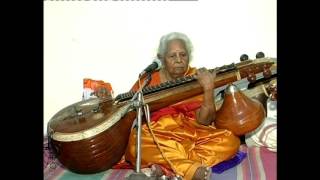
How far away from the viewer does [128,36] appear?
354 centimetres

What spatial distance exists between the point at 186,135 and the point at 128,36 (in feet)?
4.07

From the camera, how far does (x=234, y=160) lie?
9.04ft

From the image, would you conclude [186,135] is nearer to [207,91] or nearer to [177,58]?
[207,91]

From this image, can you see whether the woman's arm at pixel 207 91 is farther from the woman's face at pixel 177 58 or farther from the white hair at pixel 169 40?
the white hair at pixel 169 40

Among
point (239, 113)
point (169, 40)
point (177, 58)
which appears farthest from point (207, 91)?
point (169, 40)

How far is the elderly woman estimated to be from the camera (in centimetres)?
248

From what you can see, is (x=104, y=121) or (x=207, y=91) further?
(x=207, y=91)

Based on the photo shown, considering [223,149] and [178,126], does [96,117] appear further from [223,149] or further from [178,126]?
[223,149]

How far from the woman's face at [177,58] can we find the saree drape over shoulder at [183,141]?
10.4 inches

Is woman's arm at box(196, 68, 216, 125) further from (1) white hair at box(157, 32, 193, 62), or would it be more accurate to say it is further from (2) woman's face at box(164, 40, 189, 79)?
(1) white hair at box(157, 32, 193, 62)

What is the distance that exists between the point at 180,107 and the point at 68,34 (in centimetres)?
138

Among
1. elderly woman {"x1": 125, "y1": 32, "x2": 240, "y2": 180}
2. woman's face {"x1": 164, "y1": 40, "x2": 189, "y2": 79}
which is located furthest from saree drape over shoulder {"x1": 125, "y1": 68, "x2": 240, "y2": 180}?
woman's face {"x1": 164, "y1": 40, "x2": 189, "y2": 79}

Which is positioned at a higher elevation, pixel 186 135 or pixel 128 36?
pixel 128 36

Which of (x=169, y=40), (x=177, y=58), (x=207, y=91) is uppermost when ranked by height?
(x=169, y=40)
